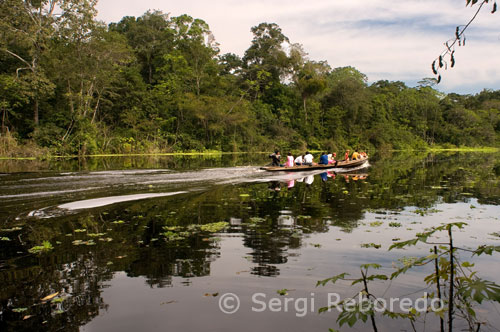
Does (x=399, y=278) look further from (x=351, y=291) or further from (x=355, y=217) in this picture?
(x=355, y=217)

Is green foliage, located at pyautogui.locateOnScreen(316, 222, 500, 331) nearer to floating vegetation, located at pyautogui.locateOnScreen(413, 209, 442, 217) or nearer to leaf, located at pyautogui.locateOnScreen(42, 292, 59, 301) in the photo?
leaf, located at pyautogui.locateOnScreen(42, 292, 59, 301)

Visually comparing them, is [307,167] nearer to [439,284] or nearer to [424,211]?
[424,211]

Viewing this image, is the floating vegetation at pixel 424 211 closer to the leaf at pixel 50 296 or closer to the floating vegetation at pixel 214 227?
the floating vegetation at pixel 214 227

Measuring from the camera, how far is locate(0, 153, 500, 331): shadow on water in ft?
15.9

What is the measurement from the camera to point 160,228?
7.91 m

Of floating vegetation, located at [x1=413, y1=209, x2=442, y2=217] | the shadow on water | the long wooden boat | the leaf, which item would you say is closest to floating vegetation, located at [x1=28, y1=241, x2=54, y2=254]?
the shadow on water

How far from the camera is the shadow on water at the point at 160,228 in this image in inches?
191

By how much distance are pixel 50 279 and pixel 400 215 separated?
25.8 ft

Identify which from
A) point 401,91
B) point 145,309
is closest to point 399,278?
point 145,309

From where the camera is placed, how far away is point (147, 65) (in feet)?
162

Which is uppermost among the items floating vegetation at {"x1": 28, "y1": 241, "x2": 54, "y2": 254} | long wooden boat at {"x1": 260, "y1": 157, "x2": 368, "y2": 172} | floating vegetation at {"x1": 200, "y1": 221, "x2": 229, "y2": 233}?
long wooden boat at {"x1": 260, "y1": 157, "x2": 368, "y2": 172}

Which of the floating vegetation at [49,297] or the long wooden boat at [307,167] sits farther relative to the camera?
the long wooden boat at [307,167]

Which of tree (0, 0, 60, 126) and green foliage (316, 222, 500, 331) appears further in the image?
tree (0, 0, 60, 126)

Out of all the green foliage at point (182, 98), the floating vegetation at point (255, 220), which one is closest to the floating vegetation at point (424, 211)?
the floating vegetation at point (255, 220)
